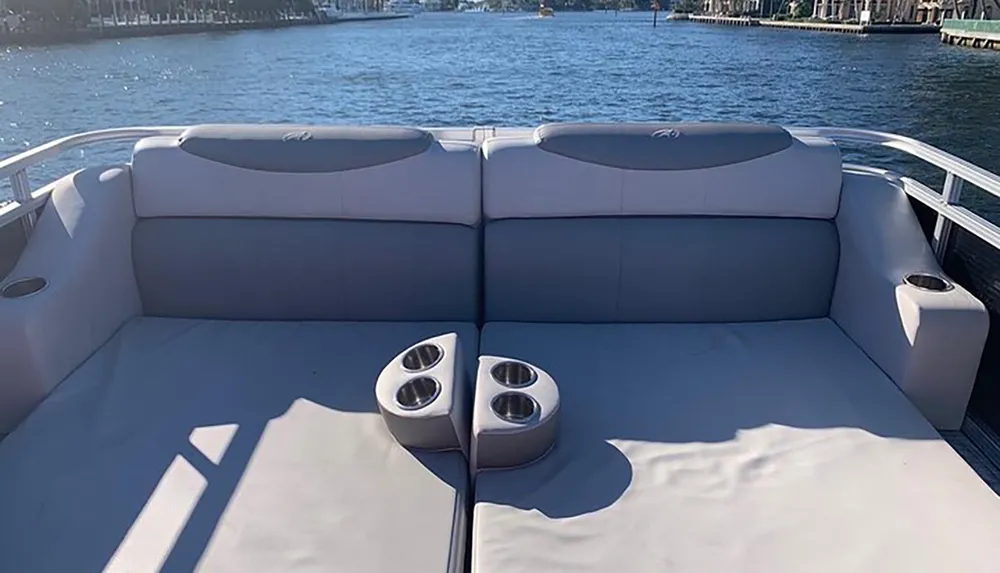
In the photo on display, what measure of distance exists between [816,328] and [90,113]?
56.4ft

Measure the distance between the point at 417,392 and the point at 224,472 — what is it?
1.44 feet

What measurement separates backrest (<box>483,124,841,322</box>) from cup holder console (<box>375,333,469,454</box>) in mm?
580

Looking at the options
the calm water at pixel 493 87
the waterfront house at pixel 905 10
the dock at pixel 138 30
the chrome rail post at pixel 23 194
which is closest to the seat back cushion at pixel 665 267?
the chrome rail post at pixel 23 194

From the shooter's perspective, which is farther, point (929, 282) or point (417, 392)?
point (929, 282)

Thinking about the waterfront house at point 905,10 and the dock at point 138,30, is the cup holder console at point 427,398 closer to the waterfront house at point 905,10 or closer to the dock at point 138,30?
the dock at point 138,30

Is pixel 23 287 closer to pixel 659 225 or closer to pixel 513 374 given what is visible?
pixel 513 374

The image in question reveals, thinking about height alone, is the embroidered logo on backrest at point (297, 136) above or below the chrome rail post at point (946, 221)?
above

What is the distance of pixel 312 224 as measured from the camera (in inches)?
86.9

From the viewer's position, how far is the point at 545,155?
7.13ft

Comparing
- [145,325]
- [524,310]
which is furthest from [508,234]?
[145,325]

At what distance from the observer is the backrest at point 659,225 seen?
85.7 inches

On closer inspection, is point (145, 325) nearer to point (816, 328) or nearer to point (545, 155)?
point (545, 155)

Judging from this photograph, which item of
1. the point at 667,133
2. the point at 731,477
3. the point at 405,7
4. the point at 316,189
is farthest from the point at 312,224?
the point at 405,7

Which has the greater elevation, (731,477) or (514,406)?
(514,406)
